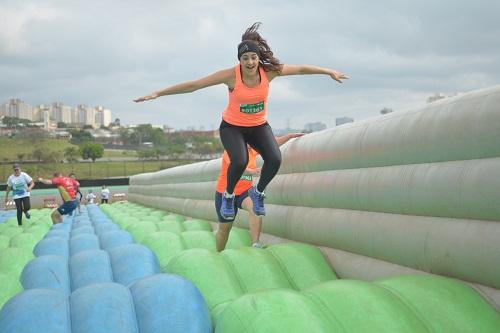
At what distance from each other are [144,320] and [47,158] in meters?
51.5

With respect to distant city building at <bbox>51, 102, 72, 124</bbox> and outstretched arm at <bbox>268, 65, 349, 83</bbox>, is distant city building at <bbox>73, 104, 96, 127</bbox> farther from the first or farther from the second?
outstretched arm at <bbox>268, 65, 349, 83</bbox>

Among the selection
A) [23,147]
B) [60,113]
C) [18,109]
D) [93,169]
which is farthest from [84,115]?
[93,169]

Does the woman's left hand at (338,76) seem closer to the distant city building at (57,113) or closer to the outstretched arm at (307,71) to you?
the outstretched arm at (307,71)

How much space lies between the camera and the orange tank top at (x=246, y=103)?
128 inches

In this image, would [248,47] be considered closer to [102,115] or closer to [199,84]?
[199,84]

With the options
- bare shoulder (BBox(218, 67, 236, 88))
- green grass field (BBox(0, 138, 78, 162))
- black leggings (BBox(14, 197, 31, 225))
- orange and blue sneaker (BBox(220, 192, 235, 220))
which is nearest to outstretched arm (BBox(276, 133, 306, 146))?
orange and blue sneaker (BBox(220, 192, 235, 220))

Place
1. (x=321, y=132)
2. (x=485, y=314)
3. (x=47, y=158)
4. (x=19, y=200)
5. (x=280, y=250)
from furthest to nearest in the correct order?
(x=47, y=158) → (x=19, y=200) → (x=321, y=132) → (x=280, y=250) → (x=485, y=314)

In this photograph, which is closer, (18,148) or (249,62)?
(249,62)

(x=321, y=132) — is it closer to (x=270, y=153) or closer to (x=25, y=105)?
(x=270, y=153)

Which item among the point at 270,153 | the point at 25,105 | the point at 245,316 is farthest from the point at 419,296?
the point at 25,105

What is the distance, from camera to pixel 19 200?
8430 mm

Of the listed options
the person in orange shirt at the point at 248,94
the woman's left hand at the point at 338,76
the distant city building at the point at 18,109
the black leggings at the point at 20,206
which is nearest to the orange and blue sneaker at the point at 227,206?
the person in orange shirt at the point at 248,94

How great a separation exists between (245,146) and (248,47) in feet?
2.02

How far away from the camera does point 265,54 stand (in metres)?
3.32
